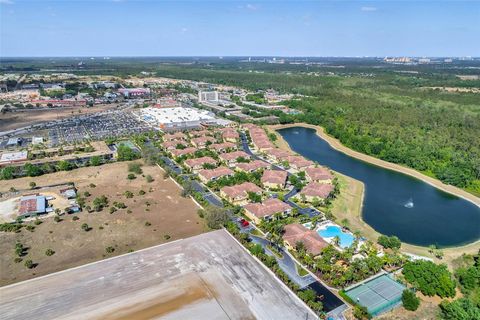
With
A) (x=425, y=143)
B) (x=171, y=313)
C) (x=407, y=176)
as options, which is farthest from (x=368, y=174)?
(x=171, y=313)

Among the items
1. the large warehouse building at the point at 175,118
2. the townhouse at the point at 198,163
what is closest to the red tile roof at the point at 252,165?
the townhouse at the point at 198,163

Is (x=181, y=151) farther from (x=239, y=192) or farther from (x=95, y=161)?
(x=239, y=192)

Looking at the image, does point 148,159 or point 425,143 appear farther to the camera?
point 425,143

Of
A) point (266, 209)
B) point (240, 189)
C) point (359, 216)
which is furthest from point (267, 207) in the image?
point (359, 216)

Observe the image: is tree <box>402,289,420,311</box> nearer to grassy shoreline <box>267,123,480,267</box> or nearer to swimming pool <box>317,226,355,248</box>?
swimming pool <box>317,226,355,248</box>

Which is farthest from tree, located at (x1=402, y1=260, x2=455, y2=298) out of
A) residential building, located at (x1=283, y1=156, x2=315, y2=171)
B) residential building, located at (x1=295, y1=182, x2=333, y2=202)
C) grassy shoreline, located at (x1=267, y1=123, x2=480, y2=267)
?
residential building, located at (x1=283, y1=156, x2=315, y2=171)

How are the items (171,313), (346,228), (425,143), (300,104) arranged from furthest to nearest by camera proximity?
(300,104) → (425,143) → (346,228) → (171,313)

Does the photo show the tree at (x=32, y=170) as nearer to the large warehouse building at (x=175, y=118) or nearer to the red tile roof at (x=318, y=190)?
the large warehouse building at (x=175, y=118)

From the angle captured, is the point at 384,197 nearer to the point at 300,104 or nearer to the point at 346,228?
the point at 346,228
